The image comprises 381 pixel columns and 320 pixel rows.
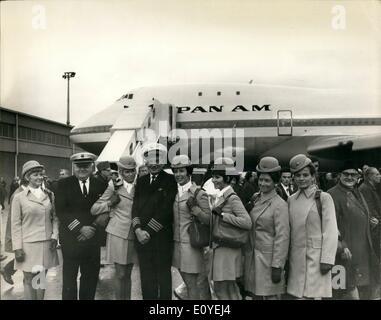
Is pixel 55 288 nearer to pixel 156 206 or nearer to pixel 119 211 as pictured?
pixel 119 211

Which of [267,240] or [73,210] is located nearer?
[267,240]

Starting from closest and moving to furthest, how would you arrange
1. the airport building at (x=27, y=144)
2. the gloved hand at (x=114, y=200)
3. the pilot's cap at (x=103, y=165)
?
1. the gloved hand at (x=114, y=200)
2. the airport building at (x=27, y=144)
3. the pilot's cap at (x=103, y=165)

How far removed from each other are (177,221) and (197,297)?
0.75 metres

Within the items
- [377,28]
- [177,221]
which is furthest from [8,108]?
[377,28]

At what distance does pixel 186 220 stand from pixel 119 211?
653 millimetres

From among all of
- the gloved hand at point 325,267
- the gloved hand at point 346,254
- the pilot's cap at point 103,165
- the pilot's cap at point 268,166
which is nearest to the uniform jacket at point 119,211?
the pilot's cap at point 268,166

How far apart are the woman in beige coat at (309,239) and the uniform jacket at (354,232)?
0.59m

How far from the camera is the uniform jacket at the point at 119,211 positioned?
345 cm

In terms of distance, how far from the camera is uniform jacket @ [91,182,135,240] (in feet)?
11.3

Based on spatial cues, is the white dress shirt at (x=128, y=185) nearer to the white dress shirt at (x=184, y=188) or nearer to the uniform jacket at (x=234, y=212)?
the white dress shirt at (x=184, y=188)

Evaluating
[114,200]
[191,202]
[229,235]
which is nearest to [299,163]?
[229,235]

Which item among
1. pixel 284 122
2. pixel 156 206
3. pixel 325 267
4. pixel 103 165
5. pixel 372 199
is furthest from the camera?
pixel 284 122

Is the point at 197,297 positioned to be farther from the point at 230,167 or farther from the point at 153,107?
the point at 153,107

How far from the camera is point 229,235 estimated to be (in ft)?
10.0
